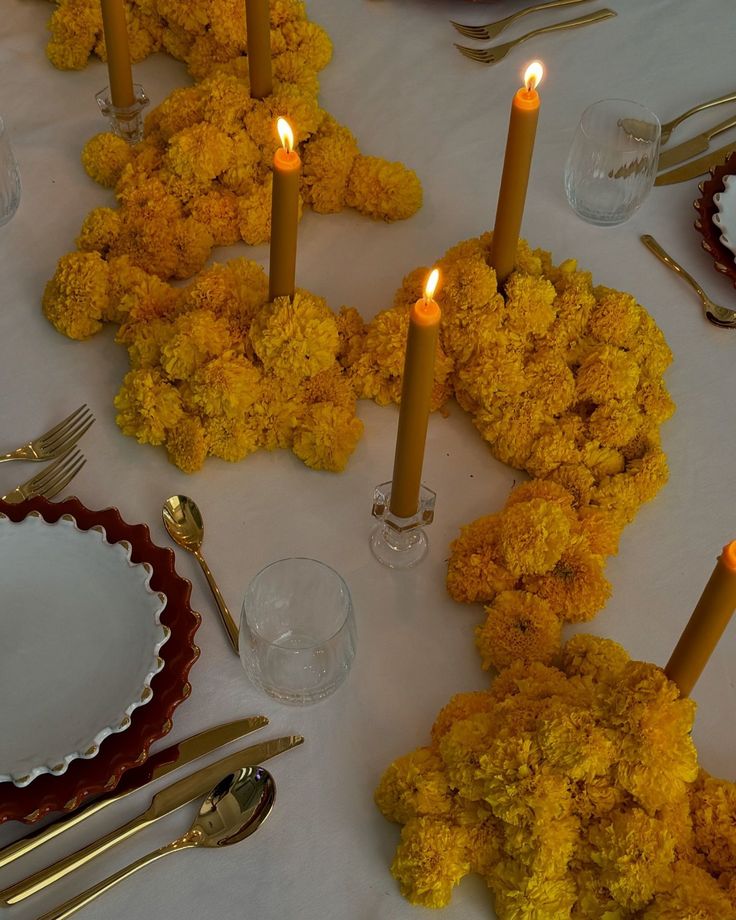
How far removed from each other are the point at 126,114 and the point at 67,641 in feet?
2.04

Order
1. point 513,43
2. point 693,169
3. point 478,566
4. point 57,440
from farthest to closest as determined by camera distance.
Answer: point 513,43 < point 693,169 < point 57,440 < point 478,566

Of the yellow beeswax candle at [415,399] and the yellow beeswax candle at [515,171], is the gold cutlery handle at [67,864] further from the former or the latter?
the yellow beeswax candle at [515,171]

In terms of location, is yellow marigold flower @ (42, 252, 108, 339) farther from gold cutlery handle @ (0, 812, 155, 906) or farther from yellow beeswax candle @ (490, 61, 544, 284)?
gold cutlery handle @ (0, 812, 155, 906)

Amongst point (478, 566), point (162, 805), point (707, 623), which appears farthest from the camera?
point (478, 566)

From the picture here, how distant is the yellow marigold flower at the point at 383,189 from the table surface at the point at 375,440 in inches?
0.8

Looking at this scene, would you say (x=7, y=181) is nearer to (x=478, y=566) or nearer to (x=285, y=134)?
(x=285, y=134)

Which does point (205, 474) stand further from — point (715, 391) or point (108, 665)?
point (715, 391)

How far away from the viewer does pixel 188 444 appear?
917mm

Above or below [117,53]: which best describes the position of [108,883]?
below

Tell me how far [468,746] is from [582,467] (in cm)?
30

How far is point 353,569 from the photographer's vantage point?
884mm

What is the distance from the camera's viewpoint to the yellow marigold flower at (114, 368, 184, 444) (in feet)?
3.01

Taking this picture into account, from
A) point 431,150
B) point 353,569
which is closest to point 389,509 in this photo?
point 353,569

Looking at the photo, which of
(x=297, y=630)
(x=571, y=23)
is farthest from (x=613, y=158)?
(x=297, y=630)
